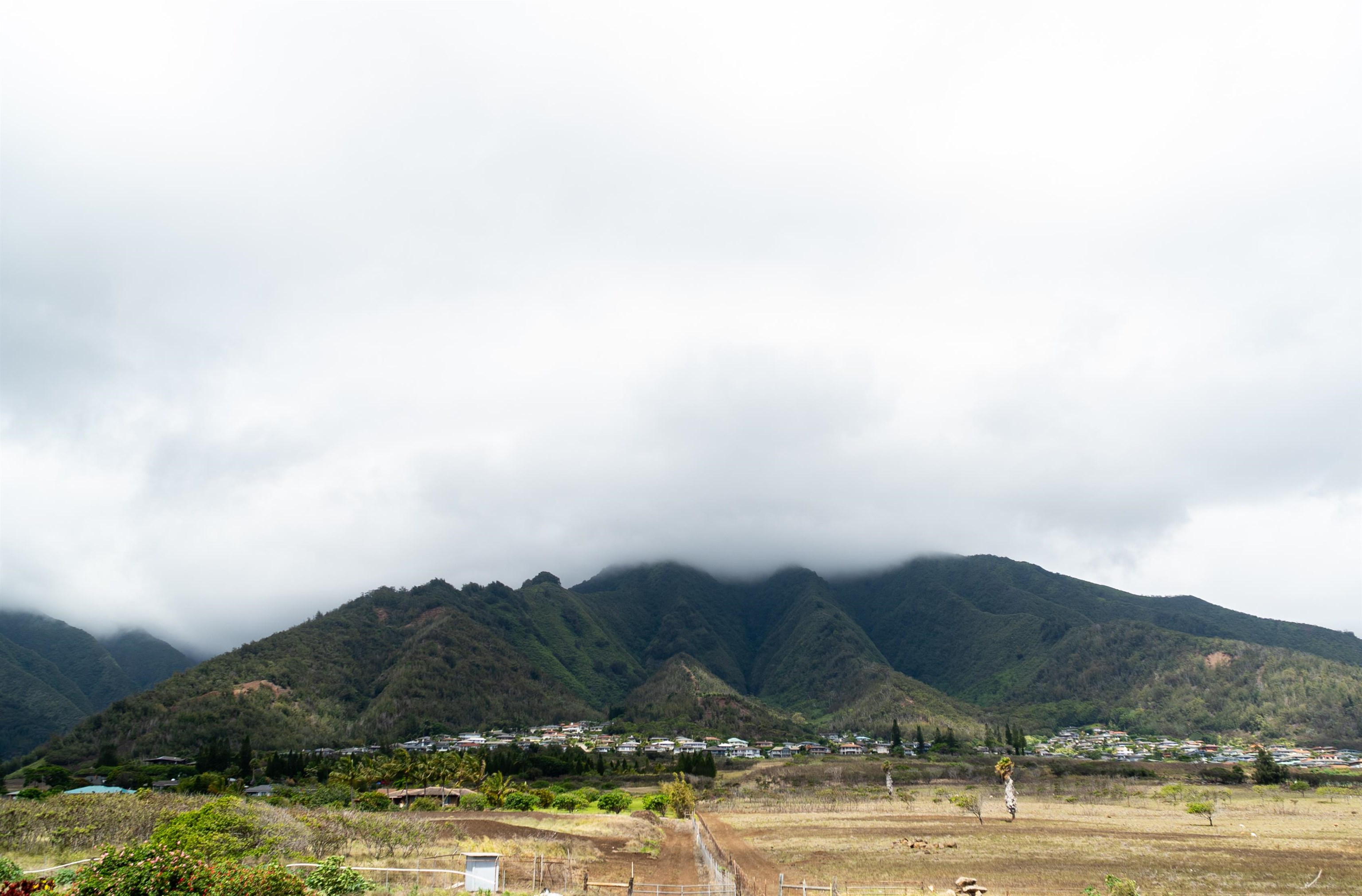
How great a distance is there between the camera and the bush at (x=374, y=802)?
6712 centimetres

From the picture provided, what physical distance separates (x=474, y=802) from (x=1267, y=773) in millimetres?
106166

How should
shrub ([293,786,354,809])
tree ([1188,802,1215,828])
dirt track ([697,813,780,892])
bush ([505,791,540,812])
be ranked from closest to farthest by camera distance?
1. dirt track ([697,813,780,892])
2. tree ([1188,802,1215,828])
3. shrub ([293,786,354,809])
4. bush ([505,791,540,812])

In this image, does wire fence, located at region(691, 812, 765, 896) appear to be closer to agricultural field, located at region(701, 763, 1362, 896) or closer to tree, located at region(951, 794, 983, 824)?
agricultural field, located at region(701, 763, 1362, 896)

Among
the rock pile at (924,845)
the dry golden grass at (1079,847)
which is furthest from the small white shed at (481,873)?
the rock pile at (924,845)

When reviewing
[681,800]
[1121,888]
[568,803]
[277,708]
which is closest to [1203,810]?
[1121,888]

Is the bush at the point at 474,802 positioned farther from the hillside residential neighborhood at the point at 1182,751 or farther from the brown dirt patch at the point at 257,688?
the hillside residential neighborhood at the point at 1182,751

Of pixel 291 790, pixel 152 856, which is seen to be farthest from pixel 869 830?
pixel 291 790

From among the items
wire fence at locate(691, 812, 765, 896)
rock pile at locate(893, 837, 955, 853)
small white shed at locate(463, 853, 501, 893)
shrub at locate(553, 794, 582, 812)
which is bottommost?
shrub at locate(553, 794, 582, 812)

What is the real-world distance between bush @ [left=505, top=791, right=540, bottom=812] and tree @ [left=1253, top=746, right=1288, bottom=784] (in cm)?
9881

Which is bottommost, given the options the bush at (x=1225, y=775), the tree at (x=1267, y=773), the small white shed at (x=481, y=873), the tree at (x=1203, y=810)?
the bush at (x=1225, y=775)

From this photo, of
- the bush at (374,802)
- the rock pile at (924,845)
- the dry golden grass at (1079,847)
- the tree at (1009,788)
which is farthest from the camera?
the bush at (374,802)

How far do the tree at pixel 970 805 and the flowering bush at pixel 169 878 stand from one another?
208ft

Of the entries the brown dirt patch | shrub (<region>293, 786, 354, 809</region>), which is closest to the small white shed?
shrub (<region>293, 786, 354, 809</region>)

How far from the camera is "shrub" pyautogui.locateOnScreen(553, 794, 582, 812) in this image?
246 ft
